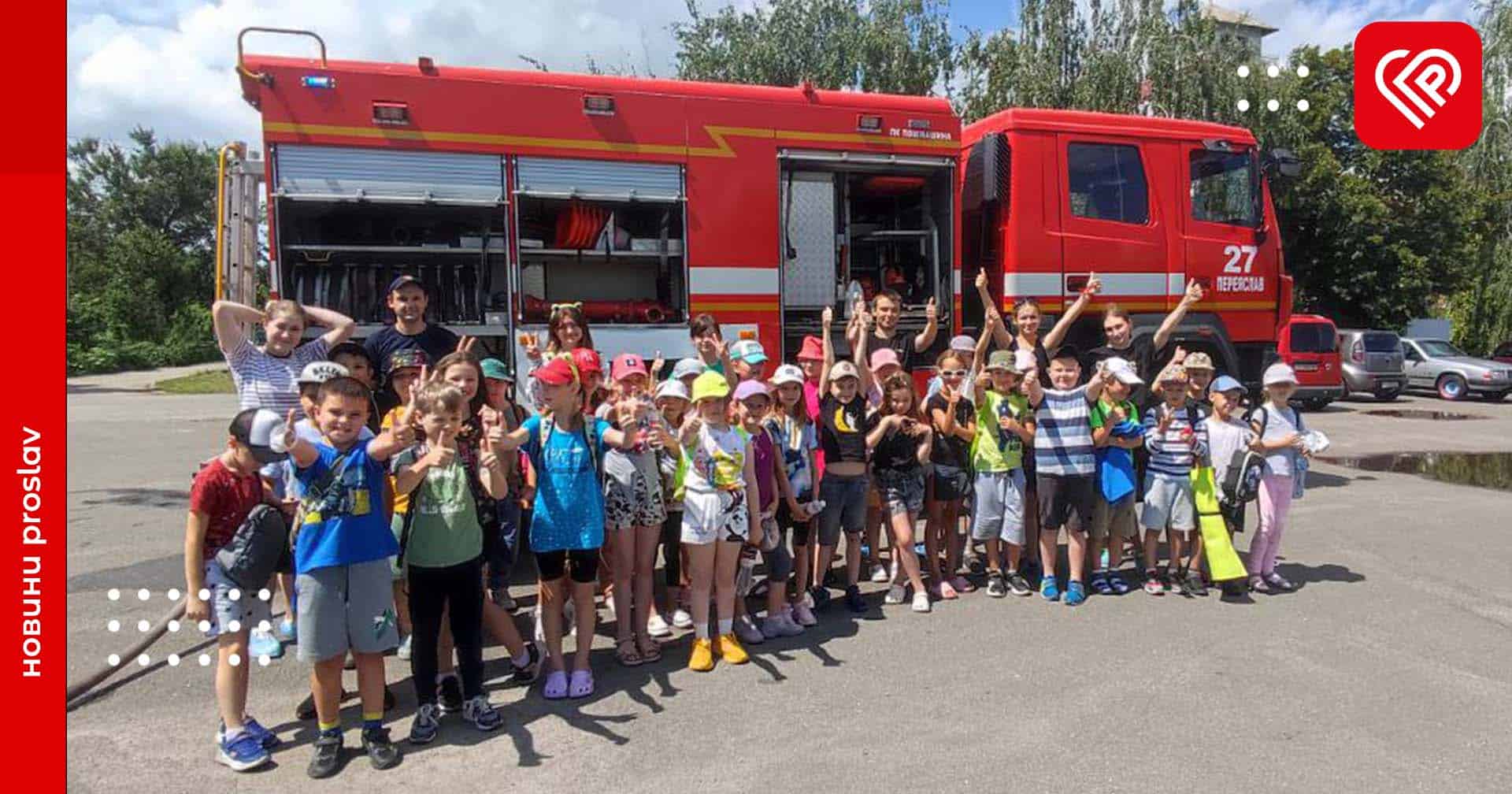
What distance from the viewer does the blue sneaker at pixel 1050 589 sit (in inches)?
205

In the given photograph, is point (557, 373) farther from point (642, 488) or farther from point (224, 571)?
point (224, 571)

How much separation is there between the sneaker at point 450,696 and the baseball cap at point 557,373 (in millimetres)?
1348

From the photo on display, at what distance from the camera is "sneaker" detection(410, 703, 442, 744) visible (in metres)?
3.49

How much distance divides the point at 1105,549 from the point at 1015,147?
3062mm

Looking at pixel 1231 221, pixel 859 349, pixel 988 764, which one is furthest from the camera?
pixel 1231 221

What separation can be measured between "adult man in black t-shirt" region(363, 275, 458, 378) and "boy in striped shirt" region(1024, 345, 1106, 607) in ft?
11.0

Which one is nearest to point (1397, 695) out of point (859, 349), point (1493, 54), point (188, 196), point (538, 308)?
point (859, 349)

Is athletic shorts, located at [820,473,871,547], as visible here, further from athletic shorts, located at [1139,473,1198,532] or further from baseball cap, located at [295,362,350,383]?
baseball cap, located at [295,362,350,383]

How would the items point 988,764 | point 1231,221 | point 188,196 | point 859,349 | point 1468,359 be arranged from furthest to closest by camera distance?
1. point 188,196
2. point 1468,359
3. point 1231,221
4. point 859,349
5. point 988,764

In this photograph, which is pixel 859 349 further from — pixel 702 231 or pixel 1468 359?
pixel 1468 359

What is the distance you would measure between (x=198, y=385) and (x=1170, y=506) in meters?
26.5

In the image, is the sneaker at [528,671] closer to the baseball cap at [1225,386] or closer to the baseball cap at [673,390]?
the baseball cap at [673,390]

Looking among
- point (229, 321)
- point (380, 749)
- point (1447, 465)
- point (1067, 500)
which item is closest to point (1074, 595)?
point (1067, 500)

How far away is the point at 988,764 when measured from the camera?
10.8 ft
